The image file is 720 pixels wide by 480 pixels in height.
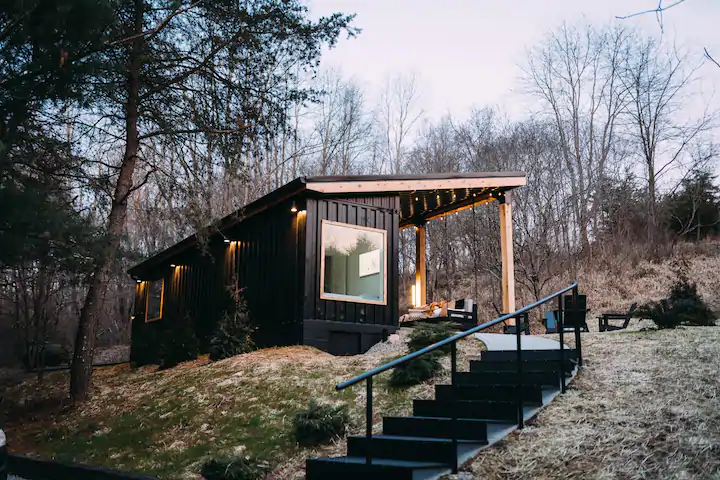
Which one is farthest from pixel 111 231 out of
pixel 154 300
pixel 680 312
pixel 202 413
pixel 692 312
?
pixel 692 312

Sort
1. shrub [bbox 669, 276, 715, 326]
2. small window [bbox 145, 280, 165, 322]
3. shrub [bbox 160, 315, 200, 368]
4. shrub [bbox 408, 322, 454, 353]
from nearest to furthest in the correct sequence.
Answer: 1. shrub [bbox 408, 322, 454, 353]
2. shrub [bbox 669, 276, 715, 326]
3. shrub [bbox 160, 315, 200, 368]
4. small window [bbox 145, 280, 165, 322]

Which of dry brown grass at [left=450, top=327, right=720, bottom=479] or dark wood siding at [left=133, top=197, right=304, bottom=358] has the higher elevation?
dark wood siding at [left=133, top=197, right=304, bottom=358]

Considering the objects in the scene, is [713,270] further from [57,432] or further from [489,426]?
[57,432]

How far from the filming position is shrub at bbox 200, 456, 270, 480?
17.8 ft

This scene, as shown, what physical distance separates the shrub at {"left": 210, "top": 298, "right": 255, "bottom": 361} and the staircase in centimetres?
557

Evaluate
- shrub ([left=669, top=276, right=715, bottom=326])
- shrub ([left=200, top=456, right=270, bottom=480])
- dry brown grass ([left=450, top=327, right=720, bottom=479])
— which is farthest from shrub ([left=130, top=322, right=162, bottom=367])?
shrub ([left=669, top=276, right=715, bottom=326])

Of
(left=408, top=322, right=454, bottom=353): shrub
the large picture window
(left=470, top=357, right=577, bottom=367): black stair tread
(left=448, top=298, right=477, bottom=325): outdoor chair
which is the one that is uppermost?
the large picture window

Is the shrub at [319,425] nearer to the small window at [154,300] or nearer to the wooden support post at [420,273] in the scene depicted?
the wooden support post at [420,273]

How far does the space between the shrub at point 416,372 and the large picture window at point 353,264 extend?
389 cm

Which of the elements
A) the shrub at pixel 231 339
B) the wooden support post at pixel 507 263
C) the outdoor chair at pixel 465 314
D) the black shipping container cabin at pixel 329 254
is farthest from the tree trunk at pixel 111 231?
the wooden support post at pixel 507 263

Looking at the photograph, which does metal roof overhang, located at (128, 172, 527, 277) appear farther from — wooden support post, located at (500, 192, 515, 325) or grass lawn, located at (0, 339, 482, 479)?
grass lawn, located at (0, 339, 482, 479)

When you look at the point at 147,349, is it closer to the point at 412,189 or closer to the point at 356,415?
the point at 412,189

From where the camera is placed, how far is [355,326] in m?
11.3

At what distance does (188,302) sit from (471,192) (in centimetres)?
773
